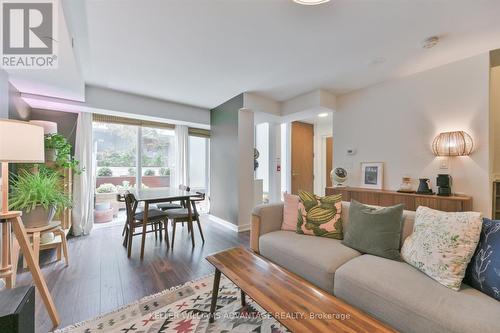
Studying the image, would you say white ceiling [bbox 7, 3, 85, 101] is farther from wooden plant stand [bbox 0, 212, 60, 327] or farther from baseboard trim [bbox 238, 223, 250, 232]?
baseboard trim [bbox 238, 223, 250, 232]

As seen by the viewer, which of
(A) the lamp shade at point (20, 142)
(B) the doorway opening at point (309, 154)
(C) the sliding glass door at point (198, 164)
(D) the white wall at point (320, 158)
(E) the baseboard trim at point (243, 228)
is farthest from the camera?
(D) the white wall at point (320, 158)

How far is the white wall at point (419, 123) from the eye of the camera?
93.4 inches

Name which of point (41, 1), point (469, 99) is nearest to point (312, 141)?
point (469, 99)

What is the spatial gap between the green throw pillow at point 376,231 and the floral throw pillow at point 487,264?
415mm

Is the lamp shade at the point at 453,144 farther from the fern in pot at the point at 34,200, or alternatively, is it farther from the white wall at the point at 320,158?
the fern in pot at the point at 34,200

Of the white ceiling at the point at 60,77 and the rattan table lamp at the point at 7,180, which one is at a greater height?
the white ceiling at the point at 60,77

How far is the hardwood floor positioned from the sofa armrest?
0.61 meters

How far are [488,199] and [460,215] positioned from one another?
1643mm

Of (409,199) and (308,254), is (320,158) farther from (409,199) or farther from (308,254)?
(308,254)

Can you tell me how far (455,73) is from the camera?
8.38ft

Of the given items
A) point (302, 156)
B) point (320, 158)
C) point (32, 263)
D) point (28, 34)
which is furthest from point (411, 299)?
point (320, 158)

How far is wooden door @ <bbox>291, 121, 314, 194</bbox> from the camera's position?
17.6ft

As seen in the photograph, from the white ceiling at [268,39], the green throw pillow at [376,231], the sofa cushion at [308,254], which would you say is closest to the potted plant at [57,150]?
the white ceiling at [268,39]

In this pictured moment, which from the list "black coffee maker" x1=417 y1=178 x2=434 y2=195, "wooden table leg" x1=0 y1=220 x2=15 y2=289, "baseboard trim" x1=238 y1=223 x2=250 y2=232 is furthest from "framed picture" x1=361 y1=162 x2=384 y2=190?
"wooden table leg" x1=0 y1=220 x2=15 y2=289
